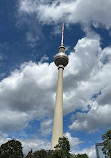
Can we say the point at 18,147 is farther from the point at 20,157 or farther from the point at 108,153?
the point at 108,153

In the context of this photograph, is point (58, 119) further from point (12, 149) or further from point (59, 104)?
point (12, 149)

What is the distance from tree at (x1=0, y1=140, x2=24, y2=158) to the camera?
61.9 m

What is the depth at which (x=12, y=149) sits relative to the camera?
6506cm

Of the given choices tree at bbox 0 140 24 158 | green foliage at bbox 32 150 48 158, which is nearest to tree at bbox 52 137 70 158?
green foliage at bbox 32 150 48 158

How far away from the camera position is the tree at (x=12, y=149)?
6193 cm

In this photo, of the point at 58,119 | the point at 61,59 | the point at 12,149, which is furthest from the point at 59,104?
the point at 12,149

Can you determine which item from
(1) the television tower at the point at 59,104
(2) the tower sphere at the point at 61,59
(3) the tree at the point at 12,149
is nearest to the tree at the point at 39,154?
(3) the tree at the point at 12,149

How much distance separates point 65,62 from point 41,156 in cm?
6348

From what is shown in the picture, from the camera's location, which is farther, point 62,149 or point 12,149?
point 12,149

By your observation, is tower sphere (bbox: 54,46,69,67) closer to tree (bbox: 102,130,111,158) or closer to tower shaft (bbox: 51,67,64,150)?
tower shaft (bbox: 51,67,64,150)

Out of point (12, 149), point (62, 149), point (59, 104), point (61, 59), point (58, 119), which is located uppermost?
point (61, 59)

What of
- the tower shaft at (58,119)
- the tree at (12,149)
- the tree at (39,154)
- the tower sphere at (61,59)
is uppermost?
the tower sphere at (61,59)

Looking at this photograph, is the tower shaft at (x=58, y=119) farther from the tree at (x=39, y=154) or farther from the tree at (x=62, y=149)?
the tree at (x=62, y=149)

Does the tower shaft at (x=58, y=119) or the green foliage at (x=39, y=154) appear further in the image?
the tower shaft at (x=58, y=119)
